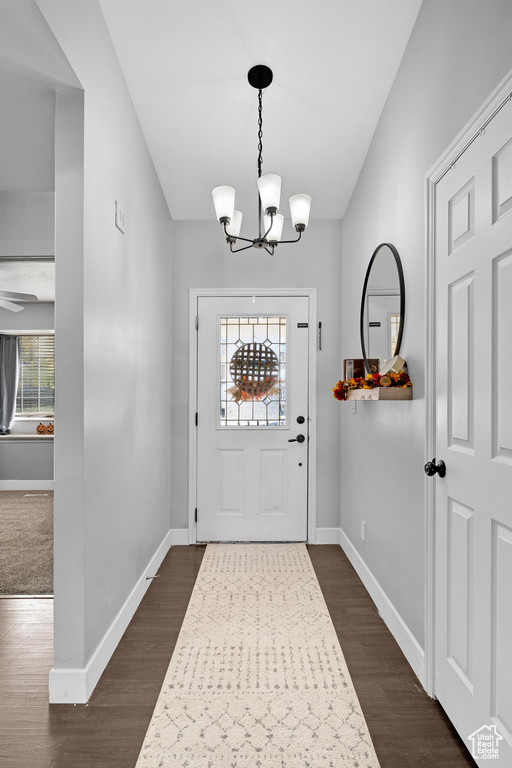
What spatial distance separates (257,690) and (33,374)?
5.78m

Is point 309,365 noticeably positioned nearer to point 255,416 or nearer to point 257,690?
point 255,416

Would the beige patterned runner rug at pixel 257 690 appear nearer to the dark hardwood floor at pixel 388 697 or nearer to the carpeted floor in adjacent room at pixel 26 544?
the dark hardwood floor at pixel 388 697

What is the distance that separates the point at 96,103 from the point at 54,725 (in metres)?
2.48

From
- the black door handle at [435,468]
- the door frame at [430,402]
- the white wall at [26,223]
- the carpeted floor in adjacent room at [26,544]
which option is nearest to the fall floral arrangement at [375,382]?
the door frame at [430,402]

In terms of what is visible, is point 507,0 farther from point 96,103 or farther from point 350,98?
point 96,103

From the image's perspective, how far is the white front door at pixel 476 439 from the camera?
137 cm

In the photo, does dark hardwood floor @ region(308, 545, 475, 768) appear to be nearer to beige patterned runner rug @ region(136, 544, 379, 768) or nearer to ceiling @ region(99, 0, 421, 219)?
beige patterned runner rug @ region(136, 544, 379, 768)

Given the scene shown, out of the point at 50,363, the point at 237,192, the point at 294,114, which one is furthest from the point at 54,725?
the point at 50,363

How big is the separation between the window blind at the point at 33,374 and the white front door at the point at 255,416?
3.65 meters

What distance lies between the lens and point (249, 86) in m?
2.44

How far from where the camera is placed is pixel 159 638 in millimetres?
2314

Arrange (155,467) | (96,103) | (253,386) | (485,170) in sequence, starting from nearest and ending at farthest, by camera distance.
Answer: (485,170)
(96,103)
(155,467)
(253,386)

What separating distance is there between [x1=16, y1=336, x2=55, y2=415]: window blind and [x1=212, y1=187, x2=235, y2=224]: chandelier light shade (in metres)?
4.94

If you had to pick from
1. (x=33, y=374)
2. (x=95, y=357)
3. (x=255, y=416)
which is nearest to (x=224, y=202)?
(x=95, y=357)
